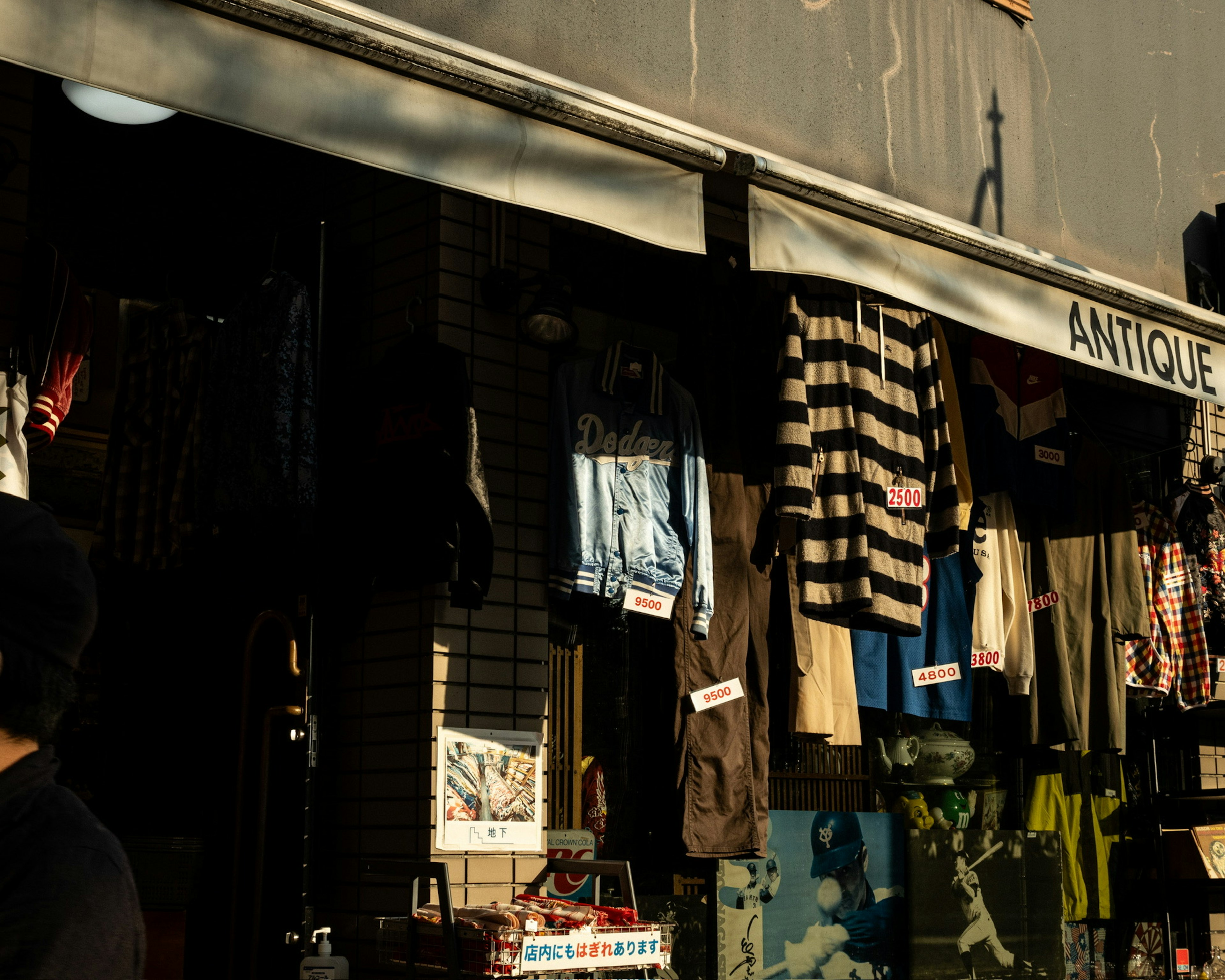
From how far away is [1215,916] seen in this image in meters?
7.58

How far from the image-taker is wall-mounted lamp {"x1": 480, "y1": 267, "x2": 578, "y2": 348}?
4.96 m

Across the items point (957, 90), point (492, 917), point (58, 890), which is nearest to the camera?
point (58, 890)

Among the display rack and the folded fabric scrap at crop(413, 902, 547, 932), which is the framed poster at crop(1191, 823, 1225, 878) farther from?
the folded fabric scrap at crop(413, 902, 547, 932)

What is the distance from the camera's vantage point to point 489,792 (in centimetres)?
484

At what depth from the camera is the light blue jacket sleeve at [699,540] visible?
5.20m

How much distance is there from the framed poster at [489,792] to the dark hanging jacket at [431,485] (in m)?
0.50

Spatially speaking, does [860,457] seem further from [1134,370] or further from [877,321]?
[1134,370]

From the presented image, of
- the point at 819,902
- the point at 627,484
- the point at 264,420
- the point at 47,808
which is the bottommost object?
the point at 819,902

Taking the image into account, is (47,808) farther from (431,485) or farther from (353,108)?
(431,485)

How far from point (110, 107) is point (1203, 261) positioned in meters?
4.90

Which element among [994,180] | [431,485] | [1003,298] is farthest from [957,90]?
[431,485]

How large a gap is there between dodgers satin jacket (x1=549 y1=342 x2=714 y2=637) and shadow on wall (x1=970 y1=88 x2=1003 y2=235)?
1.43 metres

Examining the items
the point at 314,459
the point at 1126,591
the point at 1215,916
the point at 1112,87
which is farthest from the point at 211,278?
the point at 1215,916

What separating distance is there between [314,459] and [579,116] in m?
1.53
